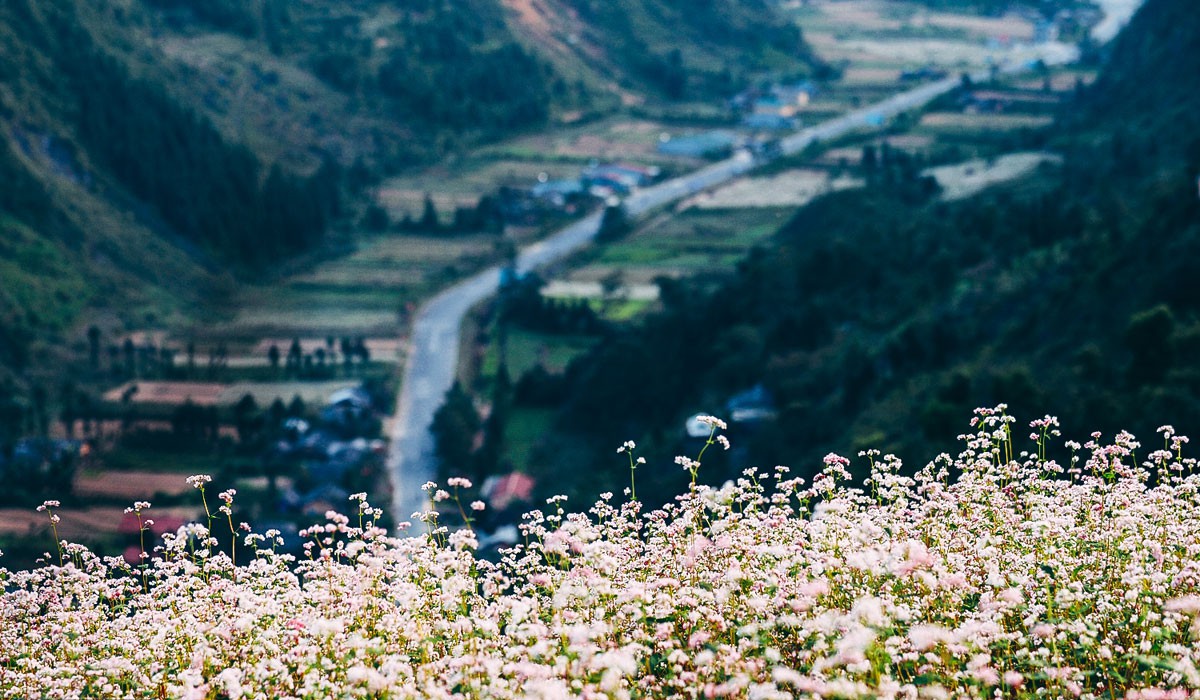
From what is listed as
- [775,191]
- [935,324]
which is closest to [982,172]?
[775,191]

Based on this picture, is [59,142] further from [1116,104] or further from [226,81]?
[1116,104]

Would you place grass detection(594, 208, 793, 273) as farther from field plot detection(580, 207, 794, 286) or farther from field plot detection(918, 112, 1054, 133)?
field plot detection(918, 112, 1054, 133)

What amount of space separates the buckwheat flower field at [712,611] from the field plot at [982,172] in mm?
54761

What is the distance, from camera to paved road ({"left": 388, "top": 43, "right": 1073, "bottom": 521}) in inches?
1586

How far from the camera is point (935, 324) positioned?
3572 cm

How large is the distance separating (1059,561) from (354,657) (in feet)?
14.7

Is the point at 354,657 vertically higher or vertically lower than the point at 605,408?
higher

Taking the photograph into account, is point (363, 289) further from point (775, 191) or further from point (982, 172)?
point (982, 172)

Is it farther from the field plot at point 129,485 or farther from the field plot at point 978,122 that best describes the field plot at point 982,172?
the field plot at point 129,485

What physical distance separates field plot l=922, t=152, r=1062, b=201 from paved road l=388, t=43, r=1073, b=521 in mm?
16970

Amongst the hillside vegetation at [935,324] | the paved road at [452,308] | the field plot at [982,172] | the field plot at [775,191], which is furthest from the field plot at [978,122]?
the hillside vegetation at [935,324]

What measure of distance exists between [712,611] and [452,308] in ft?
169

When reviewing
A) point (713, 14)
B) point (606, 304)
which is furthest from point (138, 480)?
point (713, 14)

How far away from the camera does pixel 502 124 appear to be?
92062 millimetres
